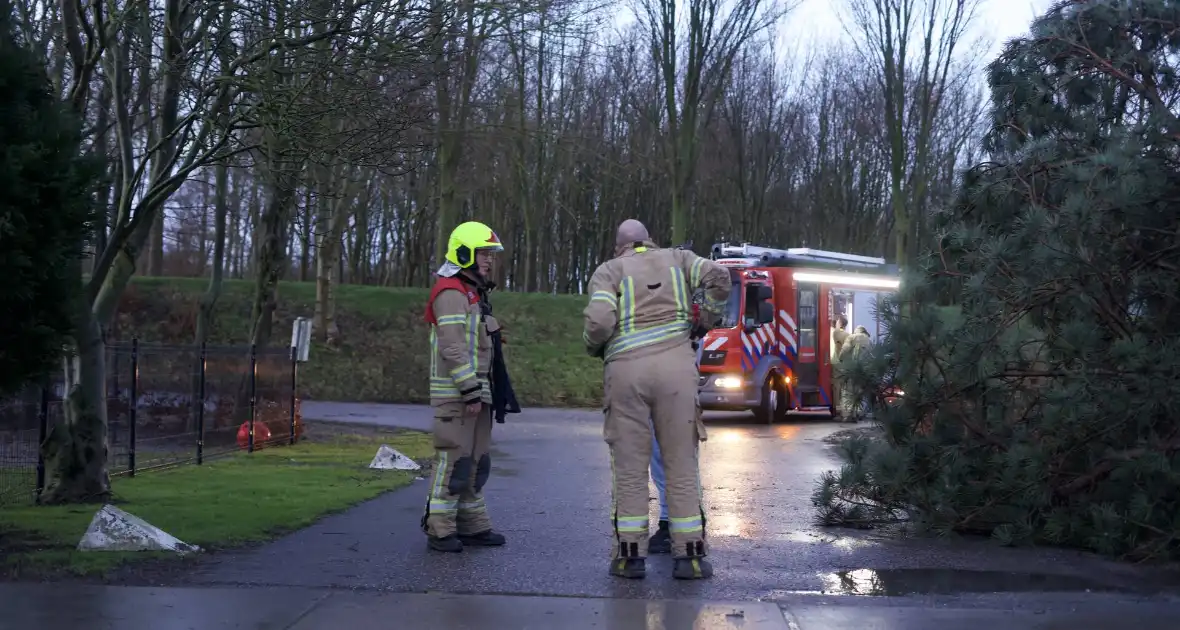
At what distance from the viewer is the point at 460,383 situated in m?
7.73

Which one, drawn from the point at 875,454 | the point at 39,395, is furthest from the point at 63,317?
the point at 875,454

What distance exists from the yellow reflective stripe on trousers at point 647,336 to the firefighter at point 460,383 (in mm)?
1050

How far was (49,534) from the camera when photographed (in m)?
8.23

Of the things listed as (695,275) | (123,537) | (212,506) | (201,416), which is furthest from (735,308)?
(123,537)

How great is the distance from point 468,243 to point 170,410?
23.0 feet

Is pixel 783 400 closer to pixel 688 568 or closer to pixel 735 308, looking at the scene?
pixel 735 308

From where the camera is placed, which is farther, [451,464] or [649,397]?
[451,464]

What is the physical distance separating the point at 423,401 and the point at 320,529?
22.0m

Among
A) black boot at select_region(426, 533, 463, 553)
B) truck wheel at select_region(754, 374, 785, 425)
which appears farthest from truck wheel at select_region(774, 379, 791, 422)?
black boot at select_region(426, 533, 463, 553)

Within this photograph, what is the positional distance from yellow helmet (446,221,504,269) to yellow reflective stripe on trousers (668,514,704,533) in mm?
2111

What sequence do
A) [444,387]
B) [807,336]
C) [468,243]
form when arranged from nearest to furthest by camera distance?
[444,387] < [468,243] < [807,336]

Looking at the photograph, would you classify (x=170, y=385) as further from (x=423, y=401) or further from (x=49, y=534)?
(x=423, y=401)

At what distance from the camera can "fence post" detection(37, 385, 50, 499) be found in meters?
10.2

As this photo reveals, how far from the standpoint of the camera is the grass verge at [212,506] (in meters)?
7.34
